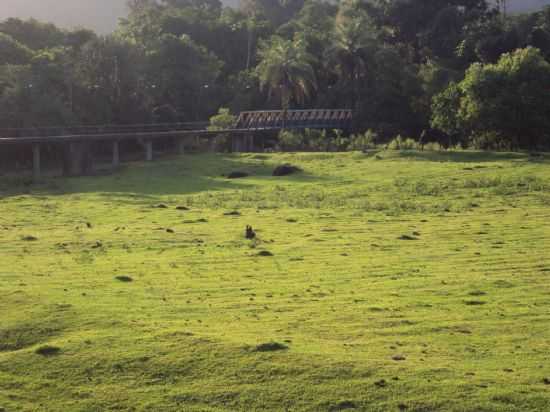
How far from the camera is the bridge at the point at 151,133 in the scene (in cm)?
5541

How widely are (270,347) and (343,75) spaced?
223ft

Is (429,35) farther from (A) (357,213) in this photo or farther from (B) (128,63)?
(A) (357,213)

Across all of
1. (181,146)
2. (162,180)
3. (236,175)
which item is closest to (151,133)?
(181,146)

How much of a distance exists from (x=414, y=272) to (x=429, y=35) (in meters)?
66.8

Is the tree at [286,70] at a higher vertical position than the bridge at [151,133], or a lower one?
higher

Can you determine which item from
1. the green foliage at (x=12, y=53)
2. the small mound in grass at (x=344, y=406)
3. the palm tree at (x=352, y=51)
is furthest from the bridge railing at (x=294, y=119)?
the small mound in grass at (x=344, y=406)

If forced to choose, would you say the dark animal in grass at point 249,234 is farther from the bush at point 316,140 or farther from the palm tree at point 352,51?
the palm tree at point 352,51

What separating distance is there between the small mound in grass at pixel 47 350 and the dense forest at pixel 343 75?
4623cm

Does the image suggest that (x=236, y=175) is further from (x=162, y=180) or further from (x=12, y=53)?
(x=12, y=53)

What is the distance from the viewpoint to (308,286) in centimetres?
1912

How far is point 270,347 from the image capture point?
13562mm

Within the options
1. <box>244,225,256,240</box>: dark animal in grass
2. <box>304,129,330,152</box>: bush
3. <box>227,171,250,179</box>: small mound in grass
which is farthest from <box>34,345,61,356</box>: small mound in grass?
<box>304,129,330,152</box>: bush

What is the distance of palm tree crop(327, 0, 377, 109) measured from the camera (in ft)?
253

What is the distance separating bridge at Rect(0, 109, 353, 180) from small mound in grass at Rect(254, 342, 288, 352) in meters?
39.8
